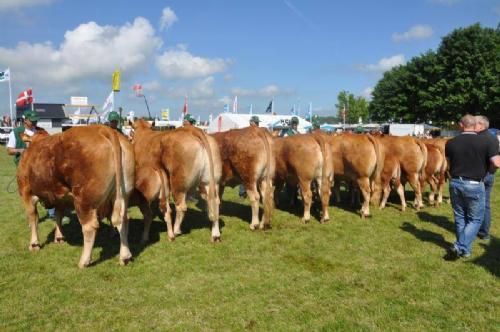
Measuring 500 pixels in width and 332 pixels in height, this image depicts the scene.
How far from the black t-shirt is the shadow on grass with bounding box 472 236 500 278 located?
4.11 ft

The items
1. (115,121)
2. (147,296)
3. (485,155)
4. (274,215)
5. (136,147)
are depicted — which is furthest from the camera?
(274,215)

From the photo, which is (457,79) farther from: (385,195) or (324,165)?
(324,165)

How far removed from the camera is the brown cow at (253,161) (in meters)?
7.65

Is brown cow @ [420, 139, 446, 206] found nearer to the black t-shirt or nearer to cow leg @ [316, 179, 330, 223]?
cow leg @ [316, 179, 330, 223]

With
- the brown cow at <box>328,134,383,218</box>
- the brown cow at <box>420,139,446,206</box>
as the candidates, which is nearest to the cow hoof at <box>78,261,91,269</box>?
the brown cow at <box>328,134,383,218</box>

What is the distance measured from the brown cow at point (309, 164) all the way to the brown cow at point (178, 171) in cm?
210

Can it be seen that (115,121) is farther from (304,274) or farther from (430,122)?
(430,122)

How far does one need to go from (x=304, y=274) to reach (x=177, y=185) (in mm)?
2609

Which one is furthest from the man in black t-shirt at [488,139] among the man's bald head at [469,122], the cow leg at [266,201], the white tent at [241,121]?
the white tent at [241,121]

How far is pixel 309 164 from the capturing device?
826cm

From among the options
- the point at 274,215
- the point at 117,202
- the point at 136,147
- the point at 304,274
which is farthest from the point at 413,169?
the point at 117,202

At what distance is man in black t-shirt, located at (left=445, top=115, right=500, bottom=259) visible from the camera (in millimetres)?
5859

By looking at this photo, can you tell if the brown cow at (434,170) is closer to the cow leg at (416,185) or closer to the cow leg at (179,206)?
the cow leg at (416,185)

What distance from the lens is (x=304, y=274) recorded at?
5480 millimetres
